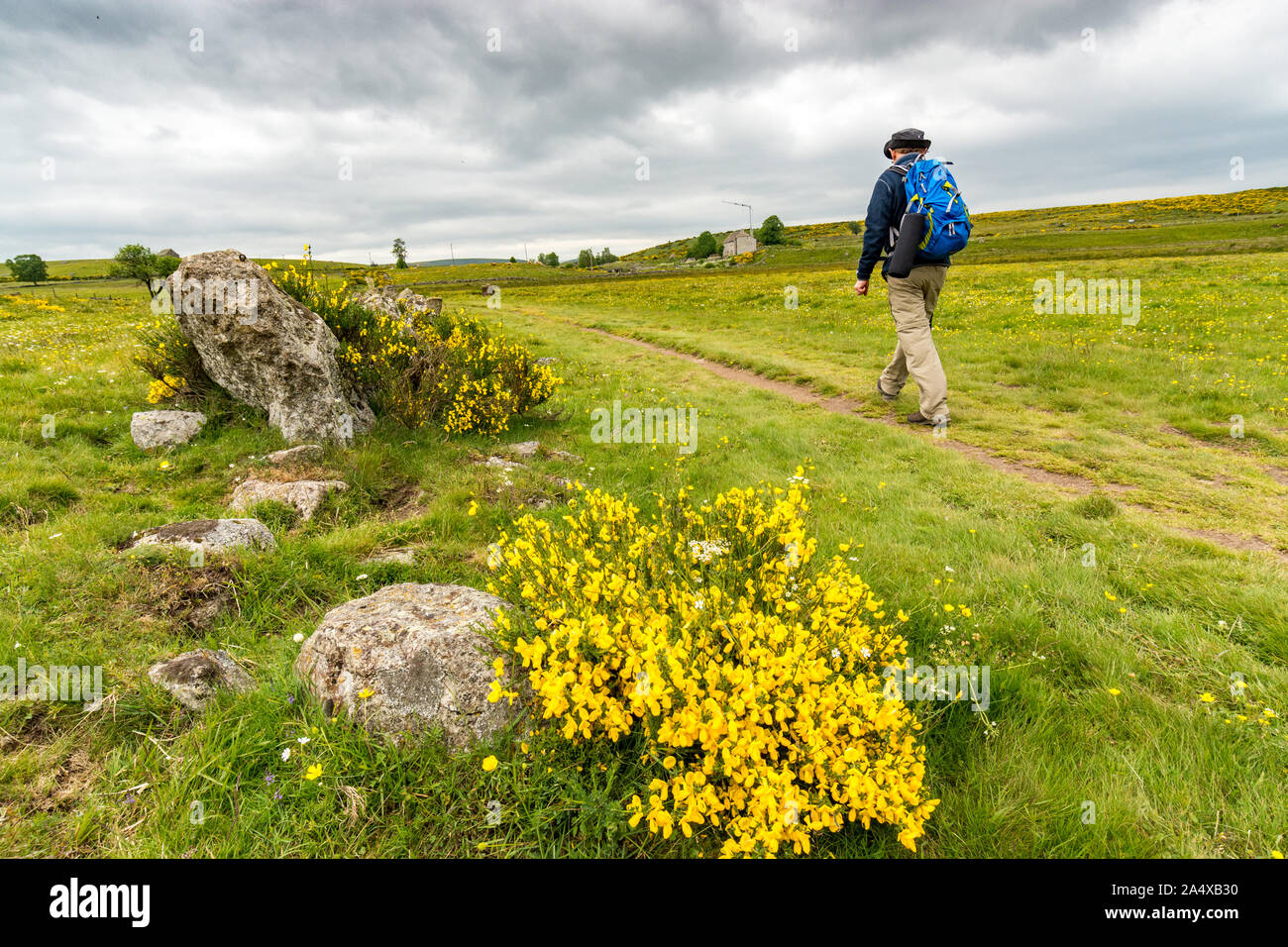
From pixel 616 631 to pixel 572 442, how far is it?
651 centimetres

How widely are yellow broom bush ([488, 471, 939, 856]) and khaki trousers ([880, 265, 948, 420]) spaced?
22.5 ft

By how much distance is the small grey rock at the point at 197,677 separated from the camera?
3.17 m

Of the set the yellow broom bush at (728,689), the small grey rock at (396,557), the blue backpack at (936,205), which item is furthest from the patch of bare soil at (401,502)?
the blue backpack at (936,205)

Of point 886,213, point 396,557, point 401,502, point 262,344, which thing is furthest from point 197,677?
point 886,213

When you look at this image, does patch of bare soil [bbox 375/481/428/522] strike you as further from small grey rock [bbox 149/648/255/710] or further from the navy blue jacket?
the navy blue jacket

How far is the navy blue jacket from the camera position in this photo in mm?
8875

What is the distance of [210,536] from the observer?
4758 millimetres

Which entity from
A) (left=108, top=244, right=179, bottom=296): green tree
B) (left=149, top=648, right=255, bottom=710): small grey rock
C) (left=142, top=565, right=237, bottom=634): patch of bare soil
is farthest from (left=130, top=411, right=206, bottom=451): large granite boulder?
(left=108, top=244, right=179, bottom=296): green tree

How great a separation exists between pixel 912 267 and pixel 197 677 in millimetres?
10090

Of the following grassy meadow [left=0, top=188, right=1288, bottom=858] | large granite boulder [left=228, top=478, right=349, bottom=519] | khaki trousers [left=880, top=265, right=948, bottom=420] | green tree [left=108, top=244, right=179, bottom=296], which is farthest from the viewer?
green tree [left=108, top=244, right=179, bottom=296]

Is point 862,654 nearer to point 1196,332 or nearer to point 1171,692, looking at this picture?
point 1171,692

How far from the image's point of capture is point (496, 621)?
9.84 ft

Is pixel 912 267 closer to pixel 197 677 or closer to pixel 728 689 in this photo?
pixel 728 689
